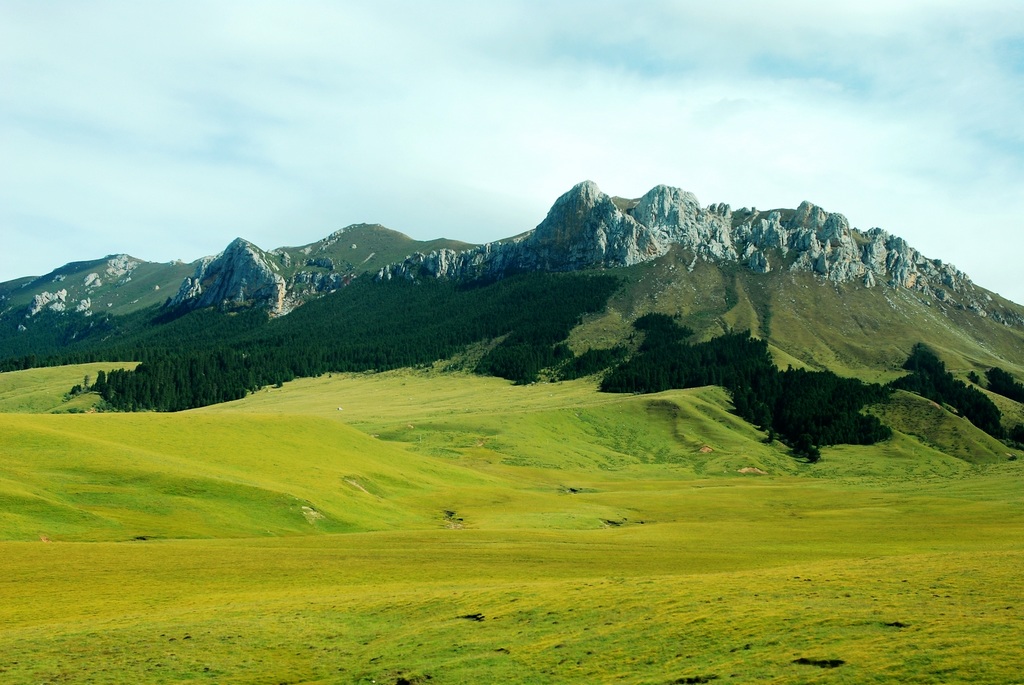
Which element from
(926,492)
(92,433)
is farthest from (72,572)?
(926,492)

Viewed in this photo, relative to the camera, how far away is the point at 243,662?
1059 inches

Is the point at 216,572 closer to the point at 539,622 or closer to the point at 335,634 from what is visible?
the point at 335,634

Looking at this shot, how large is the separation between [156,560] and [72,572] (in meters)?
5.33

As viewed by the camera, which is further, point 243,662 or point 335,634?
point 335,634

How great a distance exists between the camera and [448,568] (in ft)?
154

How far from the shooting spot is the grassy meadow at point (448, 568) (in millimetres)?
24875

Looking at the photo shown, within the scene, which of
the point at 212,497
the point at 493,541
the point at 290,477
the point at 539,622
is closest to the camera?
the point at 539,622

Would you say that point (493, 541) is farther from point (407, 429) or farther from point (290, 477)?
point (407, 429)

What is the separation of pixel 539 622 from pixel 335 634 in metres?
8.68

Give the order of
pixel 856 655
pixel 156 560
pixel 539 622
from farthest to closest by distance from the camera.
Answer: pixel 156 560 < pixel 539 622 < pixel 856 655

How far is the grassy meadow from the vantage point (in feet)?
81.6

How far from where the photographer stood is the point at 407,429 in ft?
516

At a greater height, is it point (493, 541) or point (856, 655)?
point (856, 655)

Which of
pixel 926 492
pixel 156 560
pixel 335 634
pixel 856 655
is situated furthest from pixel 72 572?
pixel 926 492
